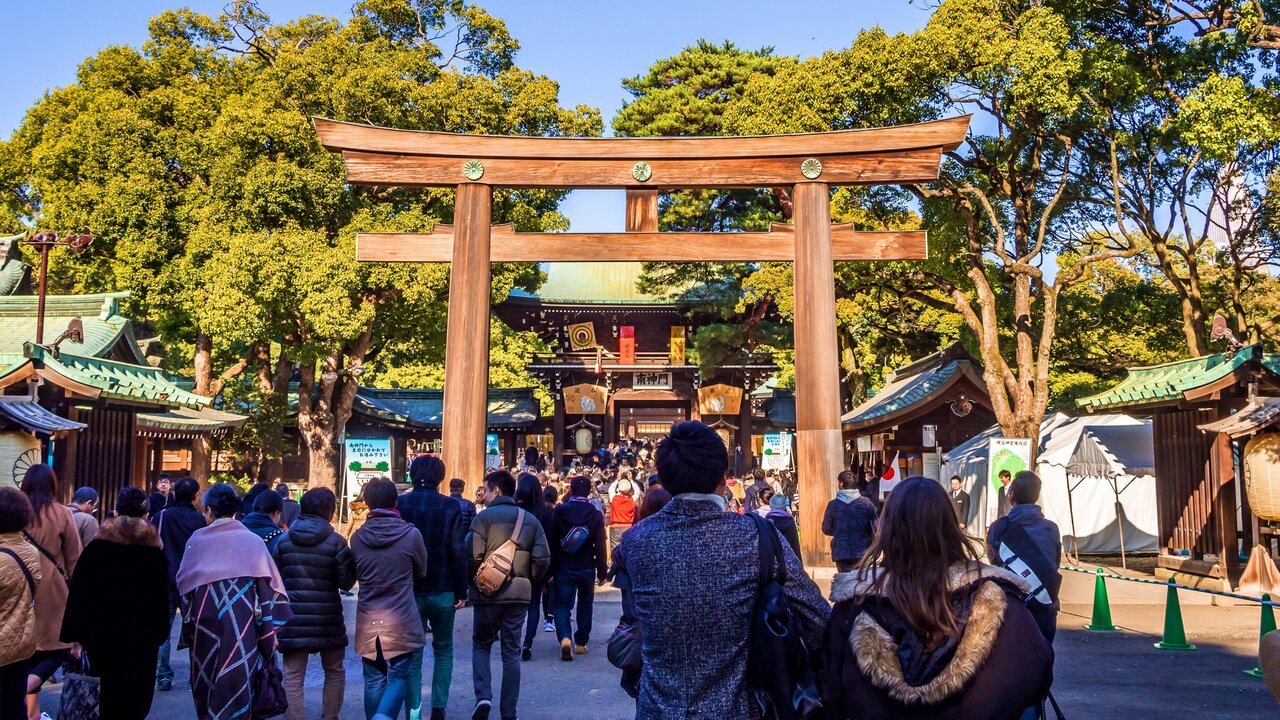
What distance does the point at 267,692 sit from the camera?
5035 millimetres

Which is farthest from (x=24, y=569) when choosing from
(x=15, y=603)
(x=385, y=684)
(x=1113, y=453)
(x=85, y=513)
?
(x=1113, y=453)

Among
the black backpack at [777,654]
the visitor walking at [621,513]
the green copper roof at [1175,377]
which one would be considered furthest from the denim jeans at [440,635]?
the green copper roof at [1175,377]

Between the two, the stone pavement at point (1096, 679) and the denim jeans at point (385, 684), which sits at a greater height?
the denim jeans at point (385, 684)

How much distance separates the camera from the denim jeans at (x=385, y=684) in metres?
5.66

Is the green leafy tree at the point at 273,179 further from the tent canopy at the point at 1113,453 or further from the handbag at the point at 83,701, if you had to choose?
the handbag at the point at 83,701

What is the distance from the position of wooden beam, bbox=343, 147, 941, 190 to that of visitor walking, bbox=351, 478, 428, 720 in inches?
323

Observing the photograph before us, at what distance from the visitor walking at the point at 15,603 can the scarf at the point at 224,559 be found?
0.68 m

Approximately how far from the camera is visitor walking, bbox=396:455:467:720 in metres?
6.26

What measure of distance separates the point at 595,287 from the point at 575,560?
26409mm

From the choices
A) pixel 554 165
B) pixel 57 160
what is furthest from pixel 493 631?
pixel 57 160

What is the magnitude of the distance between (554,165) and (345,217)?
10667mm

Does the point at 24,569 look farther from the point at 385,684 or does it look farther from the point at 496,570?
the point at 496,570

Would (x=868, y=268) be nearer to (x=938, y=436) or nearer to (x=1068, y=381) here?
(x=938, y=436)

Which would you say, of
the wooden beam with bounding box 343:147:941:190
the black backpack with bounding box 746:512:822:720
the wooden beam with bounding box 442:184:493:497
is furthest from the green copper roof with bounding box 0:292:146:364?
the black backpack with bounding box 746:512:822:720
